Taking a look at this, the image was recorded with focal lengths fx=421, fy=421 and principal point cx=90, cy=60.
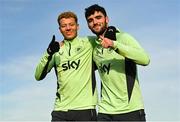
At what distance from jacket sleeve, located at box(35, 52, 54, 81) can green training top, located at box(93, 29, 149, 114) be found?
1268 millimetres

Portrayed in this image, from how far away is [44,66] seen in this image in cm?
849

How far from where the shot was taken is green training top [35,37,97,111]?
805 centimetres

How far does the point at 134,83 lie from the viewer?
24.6ft

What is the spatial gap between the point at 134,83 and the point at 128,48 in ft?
2.29

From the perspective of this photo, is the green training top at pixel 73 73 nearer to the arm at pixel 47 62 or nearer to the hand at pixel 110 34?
the arm at pixel 47 62

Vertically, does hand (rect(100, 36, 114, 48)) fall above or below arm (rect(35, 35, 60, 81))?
above

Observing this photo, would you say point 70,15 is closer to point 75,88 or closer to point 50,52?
point 50,52

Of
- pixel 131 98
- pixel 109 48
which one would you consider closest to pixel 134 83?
pixel 131 98

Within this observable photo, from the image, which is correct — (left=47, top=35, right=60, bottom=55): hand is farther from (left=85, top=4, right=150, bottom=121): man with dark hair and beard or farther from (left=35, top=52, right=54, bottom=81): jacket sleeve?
A: (left=85, top=4, right=150, bottom=121): man with dark hair and beard

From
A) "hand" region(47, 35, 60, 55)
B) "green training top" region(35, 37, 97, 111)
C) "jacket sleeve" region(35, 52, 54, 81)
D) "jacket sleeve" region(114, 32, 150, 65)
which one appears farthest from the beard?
"jacket sleeve" region(35, 52, 54, 81)

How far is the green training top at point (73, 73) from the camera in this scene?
805 centimetres

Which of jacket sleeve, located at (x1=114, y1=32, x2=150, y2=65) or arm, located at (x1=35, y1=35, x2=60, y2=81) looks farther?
arm, located at (x1=35, y1=35, x2=60, y2=81)

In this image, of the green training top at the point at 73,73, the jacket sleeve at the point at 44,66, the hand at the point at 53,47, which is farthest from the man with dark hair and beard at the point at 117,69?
the jacket sleeve at the point at 44,66

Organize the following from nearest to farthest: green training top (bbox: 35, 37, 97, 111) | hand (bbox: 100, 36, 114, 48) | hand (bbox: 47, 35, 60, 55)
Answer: hand (bbox: 100, 36, 114, 48) → green training top (bbox: 35, 37, 97, 111) → hand (bbox: 47, 35, 60, 55)
